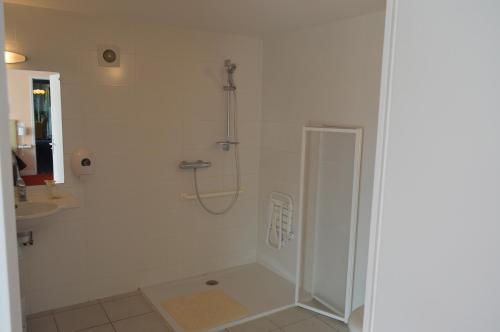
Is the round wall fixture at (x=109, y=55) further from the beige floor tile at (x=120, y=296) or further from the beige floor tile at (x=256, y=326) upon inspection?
the beige floor tile at (x=256, y=326)

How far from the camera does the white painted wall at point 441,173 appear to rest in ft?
3.23

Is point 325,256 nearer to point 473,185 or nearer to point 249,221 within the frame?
point 249,221

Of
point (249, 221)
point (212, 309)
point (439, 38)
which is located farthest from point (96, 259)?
point (439, 38)

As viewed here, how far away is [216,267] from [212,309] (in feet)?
2.41

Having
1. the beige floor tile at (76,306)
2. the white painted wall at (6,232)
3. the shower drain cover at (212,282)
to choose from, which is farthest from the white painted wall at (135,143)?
the white painted wall at (6,232)

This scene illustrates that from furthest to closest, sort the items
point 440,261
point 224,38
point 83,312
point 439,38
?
point 224,38 → point 83,312 → point 440,261 → point 439,38

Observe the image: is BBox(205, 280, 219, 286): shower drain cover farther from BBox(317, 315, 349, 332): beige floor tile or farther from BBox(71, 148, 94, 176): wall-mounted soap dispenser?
BBox(71, 148, 94, 176): wall-mounted soap dispenser

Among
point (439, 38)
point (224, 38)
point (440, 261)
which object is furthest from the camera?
point (224, 38)

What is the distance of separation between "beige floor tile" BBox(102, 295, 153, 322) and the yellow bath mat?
6.4 inches

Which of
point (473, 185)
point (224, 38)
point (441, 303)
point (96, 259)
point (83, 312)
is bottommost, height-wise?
point (83, 312)

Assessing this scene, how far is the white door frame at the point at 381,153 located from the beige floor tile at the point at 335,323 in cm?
187

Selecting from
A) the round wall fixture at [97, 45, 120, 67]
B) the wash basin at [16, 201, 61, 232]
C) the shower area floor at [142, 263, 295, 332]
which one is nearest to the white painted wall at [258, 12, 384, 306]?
the shower area floor at [142, 263, 295, 332]

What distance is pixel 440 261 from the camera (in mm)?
1099

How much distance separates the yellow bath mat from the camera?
2.81 meters
